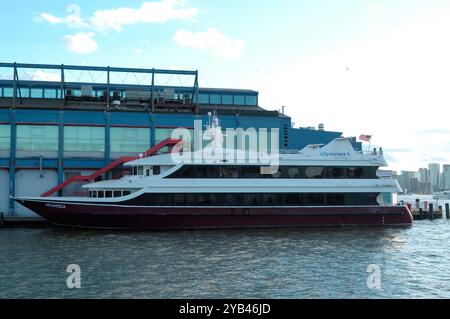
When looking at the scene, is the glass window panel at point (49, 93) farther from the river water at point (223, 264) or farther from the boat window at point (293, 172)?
the boat window at point (293, 172)

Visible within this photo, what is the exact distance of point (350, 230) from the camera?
1139 inches

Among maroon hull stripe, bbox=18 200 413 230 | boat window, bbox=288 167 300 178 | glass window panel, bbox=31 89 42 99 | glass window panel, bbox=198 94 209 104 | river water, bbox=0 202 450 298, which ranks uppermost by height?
glass window panel, bbox=31 89 42 99

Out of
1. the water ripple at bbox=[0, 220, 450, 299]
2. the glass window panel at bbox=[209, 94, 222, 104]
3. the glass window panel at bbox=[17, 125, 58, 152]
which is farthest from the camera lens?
the glass window panel at bbox=[209, 94, 222, 104]

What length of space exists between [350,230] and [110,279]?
18381 millimetres

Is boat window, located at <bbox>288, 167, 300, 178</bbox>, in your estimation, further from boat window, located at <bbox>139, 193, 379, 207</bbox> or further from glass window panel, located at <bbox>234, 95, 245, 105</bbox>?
glass window panel, located at <bbox>234, 95, 245, 105</bbox>

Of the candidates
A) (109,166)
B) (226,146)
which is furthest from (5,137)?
(226,146)

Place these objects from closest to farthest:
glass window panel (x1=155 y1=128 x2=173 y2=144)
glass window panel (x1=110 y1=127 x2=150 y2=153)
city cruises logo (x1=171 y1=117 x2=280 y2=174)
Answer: city cruises logo (x1=171 y1=117 x2=280 y2=174)
glass window panel (x1=110 y1=127 x2=150 y2=153)
glass window panel (x1=155 y1=128 x2=173 y2=144)

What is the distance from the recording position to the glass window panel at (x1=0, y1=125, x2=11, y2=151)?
34125 mm

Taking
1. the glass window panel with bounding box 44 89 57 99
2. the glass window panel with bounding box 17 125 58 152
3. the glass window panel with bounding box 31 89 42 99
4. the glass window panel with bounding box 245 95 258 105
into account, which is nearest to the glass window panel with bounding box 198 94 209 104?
the glass window panel with bounding box 245 95 258 105

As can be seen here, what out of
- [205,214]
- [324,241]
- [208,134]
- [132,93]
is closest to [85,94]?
[132,93]

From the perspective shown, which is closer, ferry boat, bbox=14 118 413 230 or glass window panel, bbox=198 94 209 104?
ferry boat, bbox=14 118 413 230

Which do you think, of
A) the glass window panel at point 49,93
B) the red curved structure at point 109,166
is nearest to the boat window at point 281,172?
the red curved structure at point 109,166

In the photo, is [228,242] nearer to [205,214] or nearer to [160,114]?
[205,214]

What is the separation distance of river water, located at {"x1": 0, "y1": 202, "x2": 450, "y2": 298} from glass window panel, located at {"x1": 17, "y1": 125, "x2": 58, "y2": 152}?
9389 mm
